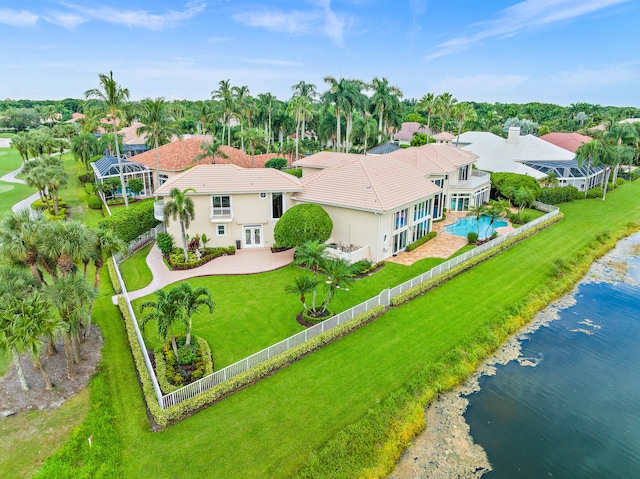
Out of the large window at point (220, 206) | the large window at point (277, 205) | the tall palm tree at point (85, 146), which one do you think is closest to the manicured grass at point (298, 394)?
the large window at point (277, 205)

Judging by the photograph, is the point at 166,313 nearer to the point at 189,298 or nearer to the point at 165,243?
the point at 189,298

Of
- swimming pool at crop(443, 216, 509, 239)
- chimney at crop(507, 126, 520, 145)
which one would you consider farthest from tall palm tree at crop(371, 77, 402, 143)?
swimming pool at crop(443, 216, 509, 239)

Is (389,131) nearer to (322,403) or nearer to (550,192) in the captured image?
(550,192)

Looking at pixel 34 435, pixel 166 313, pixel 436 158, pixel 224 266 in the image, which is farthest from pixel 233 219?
pixel 436 158

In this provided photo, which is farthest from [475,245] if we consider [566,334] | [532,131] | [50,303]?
[532,131]

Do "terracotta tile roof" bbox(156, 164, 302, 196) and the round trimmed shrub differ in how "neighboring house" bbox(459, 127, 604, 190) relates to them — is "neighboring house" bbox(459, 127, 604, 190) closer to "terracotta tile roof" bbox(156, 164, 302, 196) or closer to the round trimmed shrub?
"terracotta tile roof" bbox(156, 164, 302, 196)
